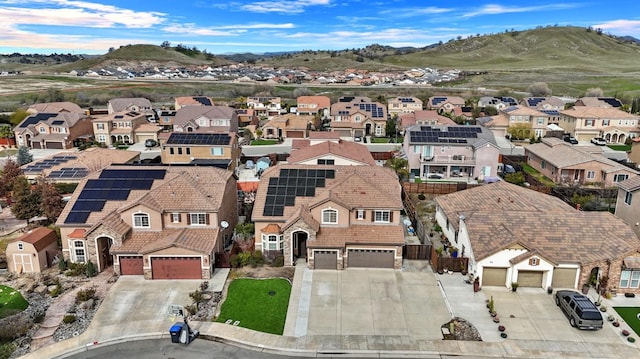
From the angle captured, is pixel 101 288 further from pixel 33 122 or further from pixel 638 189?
pixel 33 122

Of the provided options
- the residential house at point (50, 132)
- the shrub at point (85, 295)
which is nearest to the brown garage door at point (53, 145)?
the residential house at point (50, 132)

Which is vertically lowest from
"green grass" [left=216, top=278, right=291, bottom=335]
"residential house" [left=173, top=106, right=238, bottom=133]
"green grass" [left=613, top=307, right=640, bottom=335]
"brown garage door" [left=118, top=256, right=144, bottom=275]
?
"green grass" [left=216, top=278, right=291, bottom=335]

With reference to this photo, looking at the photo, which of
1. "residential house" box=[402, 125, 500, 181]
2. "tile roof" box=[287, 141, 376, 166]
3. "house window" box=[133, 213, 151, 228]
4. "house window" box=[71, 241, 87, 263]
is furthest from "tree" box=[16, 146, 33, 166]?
"residential house" box=[402, 125, 500, 181]

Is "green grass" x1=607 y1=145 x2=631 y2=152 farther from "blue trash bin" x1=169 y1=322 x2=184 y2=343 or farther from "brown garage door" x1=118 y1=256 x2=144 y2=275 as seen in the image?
"blue trash bin" x1=169 y1=322 x2=184 y2=343

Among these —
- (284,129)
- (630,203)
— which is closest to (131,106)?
(284,129)

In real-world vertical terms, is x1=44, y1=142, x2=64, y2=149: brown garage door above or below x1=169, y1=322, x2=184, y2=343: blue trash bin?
above

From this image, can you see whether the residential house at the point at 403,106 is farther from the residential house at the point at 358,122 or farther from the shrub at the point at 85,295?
Answer: the shrub at the point at 85,295

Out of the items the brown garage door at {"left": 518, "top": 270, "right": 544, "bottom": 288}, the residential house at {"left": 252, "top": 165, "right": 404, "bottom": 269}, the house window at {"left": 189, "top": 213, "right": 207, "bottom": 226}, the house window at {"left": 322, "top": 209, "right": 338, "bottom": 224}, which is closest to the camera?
the brown garage door at {"left": 518, "top": 270, "right": 544, "bottom": 288}
